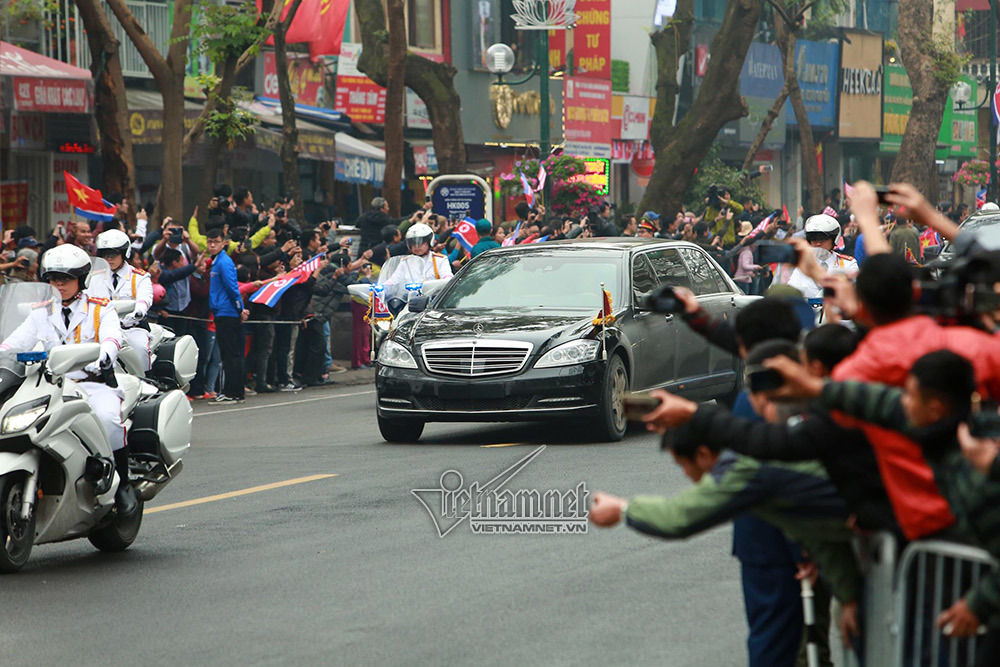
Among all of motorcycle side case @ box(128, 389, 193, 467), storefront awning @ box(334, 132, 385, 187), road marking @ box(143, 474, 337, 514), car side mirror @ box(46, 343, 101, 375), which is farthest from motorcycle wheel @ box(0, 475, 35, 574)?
storefront awning @ box(334, 132, 385, 187)

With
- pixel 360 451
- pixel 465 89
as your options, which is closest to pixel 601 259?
pixel 360 451

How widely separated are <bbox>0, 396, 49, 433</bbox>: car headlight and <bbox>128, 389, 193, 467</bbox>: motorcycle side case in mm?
878

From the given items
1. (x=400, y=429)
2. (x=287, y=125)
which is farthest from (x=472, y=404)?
(x=287, y=125)

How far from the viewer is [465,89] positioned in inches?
1615

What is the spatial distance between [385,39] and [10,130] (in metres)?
6.44

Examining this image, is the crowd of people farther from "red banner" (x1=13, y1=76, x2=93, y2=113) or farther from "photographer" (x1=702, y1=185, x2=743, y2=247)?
"photographer" (x1=702, y1=185, x2=743, y2=247)

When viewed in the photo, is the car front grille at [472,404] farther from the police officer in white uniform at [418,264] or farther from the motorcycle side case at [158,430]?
the police officer in white uniform at [418,264]

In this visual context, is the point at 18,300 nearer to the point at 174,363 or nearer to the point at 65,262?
the point at 65,262

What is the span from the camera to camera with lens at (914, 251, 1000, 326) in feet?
14.0

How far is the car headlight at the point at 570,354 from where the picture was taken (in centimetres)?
1391

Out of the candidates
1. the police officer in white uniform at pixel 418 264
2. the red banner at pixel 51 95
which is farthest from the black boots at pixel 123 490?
the red banner at pixel 51 95

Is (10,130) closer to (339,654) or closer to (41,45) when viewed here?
(41,45)

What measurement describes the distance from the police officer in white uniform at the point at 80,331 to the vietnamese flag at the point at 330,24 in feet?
79.6

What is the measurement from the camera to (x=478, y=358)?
1405 cm
